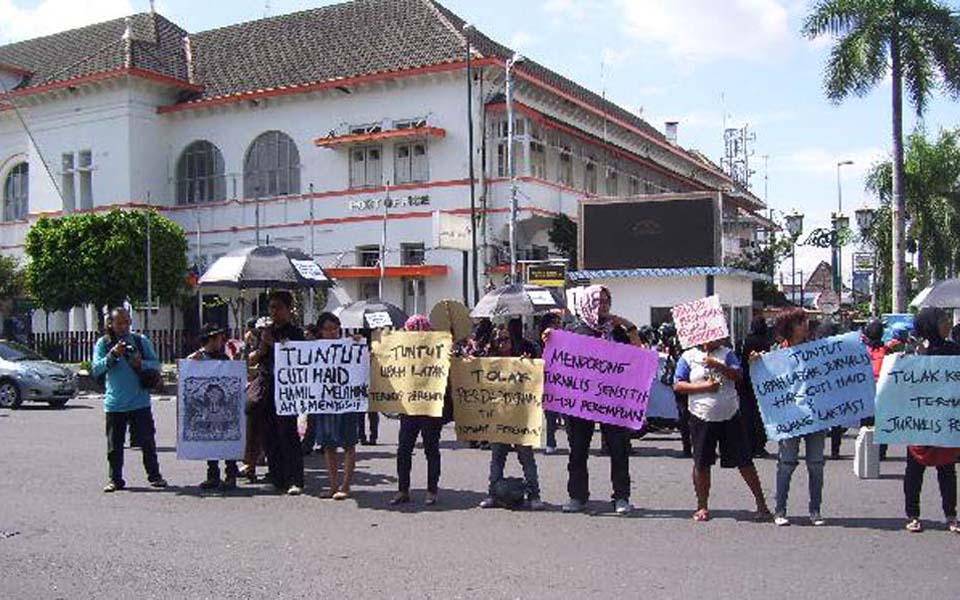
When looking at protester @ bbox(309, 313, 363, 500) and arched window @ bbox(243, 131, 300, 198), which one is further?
arched window @ bbox(243, 131, 300, 198)

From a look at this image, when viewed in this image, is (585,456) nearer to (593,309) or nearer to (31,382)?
(593,309)

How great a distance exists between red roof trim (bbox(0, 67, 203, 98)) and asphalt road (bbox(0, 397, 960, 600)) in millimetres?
33028

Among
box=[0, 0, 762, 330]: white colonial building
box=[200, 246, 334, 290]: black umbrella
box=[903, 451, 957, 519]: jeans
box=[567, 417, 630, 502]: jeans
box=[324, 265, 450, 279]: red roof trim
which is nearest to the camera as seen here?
box=[903, 451, 957, 519]: jeans

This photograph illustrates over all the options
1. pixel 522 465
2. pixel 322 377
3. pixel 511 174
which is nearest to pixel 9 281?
pixel 511 174

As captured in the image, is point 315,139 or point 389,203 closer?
point 389,203

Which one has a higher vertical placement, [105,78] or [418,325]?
[105,78]

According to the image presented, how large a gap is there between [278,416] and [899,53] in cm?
2365

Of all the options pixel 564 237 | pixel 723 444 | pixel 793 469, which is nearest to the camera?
pixel 793 469

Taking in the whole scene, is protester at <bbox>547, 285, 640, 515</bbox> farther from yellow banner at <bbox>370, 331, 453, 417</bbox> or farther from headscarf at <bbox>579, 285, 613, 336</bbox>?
yellow banner at <bbox>370, 331, 453, 417</bbox>

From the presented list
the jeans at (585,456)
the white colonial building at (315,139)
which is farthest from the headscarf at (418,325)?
the white colonial building at (315,139)

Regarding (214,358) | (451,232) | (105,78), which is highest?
(105,78)

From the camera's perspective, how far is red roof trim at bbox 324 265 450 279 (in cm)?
3644

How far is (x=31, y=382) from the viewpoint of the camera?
2317 cm

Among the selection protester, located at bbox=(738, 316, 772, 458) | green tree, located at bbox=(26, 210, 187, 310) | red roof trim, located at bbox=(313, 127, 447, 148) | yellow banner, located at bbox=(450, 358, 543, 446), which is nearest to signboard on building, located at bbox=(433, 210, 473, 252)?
red roof trim, located at bbox=(313, 127, 447, 148)
